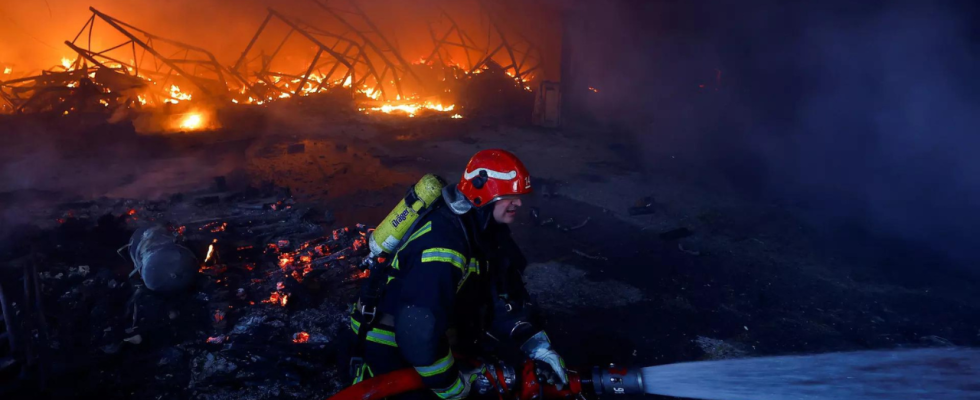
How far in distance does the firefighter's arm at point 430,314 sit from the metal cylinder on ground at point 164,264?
372cm

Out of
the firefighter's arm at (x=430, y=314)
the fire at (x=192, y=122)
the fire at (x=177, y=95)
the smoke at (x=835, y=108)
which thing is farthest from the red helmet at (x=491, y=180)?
the fire at (x=177, y=95)

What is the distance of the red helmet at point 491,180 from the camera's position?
9.48 feet

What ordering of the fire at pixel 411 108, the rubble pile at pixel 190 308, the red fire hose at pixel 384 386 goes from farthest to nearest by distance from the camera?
1. the fire at pixel 411 108
2. the rubble pile at pixel 190 308
3. the red fire hose at pixel 384 386

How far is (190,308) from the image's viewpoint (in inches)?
211

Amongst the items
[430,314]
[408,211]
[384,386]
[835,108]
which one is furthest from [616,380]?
[835,108]

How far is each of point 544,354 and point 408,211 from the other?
1143 mm

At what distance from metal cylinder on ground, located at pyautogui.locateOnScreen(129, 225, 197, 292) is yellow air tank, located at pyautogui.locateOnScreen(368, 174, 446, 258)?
317cm

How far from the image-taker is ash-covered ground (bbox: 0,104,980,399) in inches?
186

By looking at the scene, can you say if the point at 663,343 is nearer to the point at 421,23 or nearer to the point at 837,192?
the point at 837,192

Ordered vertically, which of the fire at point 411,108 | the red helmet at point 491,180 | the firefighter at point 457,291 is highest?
the fire at point 411,108

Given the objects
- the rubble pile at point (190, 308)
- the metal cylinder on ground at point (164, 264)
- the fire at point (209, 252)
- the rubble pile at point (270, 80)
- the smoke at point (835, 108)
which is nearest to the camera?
the rubble pile at point (190, 308)

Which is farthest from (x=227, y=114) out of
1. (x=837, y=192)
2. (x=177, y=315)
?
(x=837, y=192)

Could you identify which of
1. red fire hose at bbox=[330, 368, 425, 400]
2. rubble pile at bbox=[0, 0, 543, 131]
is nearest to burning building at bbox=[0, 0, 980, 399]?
rubble pile at bbox=[0, 0, 543, 131]

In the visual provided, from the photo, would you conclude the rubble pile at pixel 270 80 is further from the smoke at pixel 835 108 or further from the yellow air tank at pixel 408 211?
the yellow air tank at pixel 408 211
